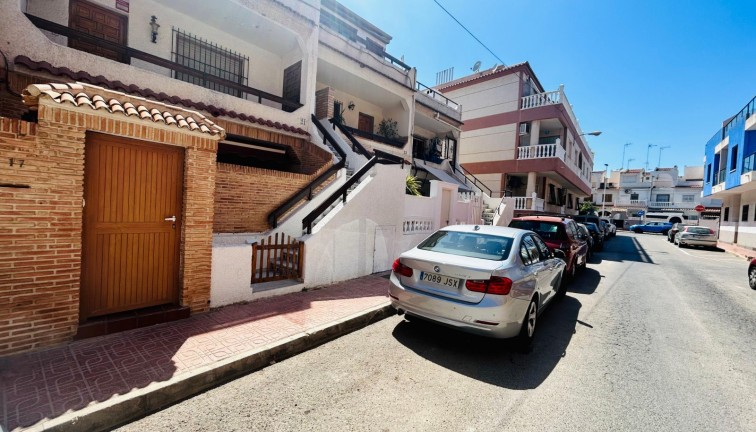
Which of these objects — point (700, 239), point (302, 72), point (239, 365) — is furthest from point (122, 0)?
point (700, 239)

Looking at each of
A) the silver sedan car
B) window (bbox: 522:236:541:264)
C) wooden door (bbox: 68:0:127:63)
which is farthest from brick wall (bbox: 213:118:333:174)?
window (bbox: 522:236:541:264)

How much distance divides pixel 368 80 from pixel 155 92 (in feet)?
24.4

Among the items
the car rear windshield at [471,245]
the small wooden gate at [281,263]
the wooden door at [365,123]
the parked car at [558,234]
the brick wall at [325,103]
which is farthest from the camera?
the wooden door at [365,123]

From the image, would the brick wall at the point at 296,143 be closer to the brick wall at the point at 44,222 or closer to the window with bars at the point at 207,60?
the window with bars at the point at 207,60

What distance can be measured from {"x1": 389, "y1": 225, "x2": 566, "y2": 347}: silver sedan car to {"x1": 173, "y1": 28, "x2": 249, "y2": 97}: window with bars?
7.61 m

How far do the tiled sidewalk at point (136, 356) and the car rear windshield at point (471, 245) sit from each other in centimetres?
153

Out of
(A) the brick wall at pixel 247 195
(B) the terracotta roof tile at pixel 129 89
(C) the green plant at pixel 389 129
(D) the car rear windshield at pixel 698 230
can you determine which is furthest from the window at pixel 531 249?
(D) the car rear windshield at pixel 698 230

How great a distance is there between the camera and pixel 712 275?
10.6m

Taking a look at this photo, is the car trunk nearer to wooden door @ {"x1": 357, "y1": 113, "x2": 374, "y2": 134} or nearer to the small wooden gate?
the small wooden gate

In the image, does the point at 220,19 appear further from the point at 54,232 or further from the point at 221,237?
the point at 54,232

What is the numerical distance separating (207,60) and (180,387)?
32.7 feet

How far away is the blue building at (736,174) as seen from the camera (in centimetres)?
1817

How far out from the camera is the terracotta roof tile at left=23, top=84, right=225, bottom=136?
3.39 m

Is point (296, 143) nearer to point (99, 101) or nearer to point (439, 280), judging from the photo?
point (99, 101)
